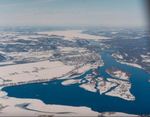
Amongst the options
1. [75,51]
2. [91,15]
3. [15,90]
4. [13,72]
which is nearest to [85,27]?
[91,15]

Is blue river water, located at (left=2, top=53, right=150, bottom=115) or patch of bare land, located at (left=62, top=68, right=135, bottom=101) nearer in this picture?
blue river water, located at (left=2, top=53, right=150, bottom=115)

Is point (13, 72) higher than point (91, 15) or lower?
lower

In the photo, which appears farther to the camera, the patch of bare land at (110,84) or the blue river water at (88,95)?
the patch of bare land at (110,84)

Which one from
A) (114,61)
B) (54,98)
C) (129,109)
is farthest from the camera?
(114,61)

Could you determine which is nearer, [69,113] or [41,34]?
[69,113]

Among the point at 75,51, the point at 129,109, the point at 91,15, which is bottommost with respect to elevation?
the point at 129,109

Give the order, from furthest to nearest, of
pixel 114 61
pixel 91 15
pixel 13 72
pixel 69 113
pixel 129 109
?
pixel 91 15, pixel 114 61, pixel 13 72, pixel 129 109, pixel 69 113

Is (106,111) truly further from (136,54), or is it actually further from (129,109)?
(136,54)

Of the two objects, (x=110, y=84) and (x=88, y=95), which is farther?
(x=110, y=84)
